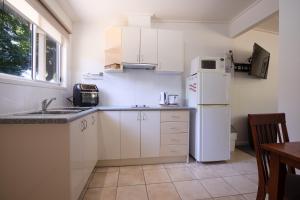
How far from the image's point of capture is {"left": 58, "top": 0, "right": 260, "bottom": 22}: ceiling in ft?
8.70

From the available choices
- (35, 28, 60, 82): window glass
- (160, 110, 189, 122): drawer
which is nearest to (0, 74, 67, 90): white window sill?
(35, 28, 60, 82): window glass

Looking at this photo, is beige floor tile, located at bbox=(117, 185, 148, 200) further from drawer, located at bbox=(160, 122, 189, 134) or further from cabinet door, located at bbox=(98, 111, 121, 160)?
drawer, located at bbox=(160, 122, 189, 134)

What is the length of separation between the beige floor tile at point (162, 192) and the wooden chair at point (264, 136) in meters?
0.86

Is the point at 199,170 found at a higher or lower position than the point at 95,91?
lower

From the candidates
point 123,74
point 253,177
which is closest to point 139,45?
point 123,74

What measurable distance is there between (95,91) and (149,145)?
126 cm

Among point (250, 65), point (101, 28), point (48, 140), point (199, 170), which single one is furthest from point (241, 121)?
point (48, 140)

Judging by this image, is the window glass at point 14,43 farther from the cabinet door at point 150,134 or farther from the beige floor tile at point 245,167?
the beige floor tile at point 245,167

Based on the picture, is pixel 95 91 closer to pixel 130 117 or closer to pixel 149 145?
pixel 130 117

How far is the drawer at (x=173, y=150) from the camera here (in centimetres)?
274

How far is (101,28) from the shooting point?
3209mm

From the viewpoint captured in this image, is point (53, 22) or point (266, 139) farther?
point (53, 22)

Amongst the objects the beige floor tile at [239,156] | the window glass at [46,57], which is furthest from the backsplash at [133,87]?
the beige floor tile at [239,156]

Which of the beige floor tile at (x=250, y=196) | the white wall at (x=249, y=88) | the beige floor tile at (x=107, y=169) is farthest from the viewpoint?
the white wall at (x=249, y=88)
